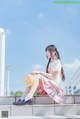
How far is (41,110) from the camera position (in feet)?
19.5

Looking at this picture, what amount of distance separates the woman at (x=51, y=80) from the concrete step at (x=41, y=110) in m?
0.16

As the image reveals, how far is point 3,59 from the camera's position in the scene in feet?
24.1

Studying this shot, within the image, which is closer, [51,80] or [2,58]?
[51,80]

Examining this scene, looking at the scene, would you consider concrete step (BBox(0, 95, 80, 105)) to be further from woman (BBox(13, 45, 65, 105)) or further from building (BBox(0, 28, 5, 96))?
building (BBox(0, 28, 5, 96))

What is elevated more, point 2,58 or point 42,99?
point 2,58

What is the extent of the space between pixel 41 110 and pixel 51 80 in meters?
0.66

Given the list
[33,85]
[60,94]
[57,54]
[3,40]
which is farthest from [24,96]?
[3,40]

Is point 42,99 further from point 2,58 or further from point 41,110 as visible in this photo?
point 2,58

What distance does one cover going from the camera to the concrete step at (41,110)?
19.3 ft

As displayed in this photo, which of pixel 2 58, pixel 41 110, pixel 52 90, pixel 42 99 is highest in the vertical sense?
pixel 2 58

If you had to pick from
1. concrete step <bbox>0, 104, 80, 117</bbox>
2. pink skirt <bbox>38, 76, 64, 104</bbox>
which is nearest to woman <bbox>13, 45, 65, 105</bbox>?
pink skirt <bbox>38, 76, 64, 104</bbox>

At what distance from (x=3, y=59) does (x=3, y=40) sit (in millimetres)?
466

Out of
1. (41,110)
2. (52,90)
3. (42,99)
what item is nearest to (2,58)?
(42,99)

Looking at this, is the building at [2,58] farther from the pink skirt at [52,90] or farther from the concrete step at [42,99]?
the pink skirt at [52,90]
